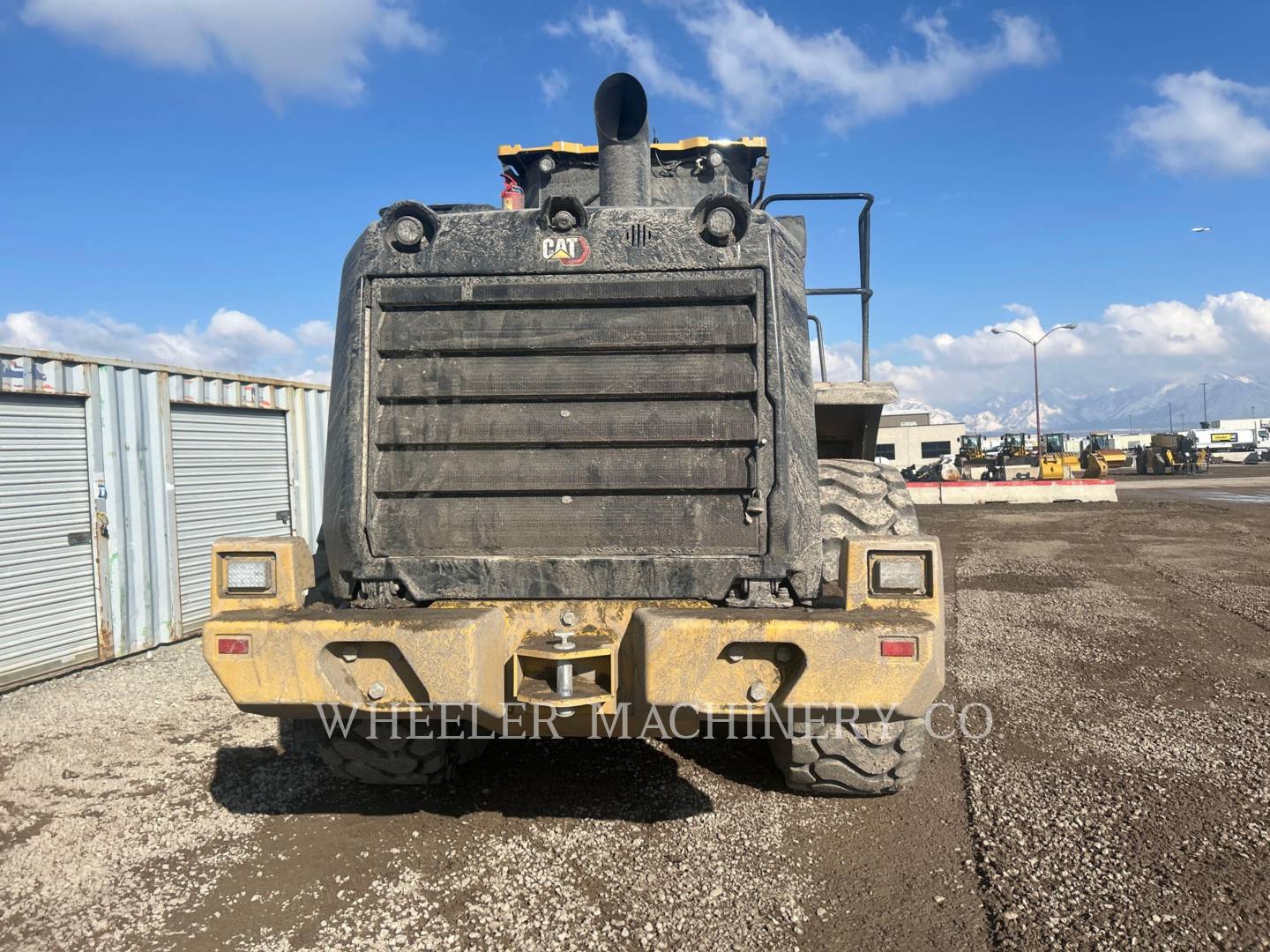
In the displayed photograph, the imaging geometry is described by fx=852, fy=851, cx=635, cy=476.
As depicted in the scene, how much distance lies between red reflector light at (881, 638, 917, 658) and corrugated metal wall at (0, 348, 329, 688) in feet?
22.0

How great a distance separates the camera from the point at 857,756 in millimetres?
3656

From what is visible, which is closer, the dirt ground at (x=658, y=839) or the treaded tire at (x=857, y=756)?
the dirt ground at (x=658, y=839)

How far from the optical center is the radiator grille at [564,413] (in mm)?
3203

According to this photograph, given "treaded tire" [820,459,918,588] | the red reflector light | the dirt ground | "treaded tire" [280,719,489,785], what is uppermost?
"treaded tire" [820,459,918,588]

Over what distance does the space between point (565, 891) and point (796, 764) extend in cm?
113

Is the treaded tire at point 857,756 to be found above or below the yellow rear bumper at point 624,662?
below

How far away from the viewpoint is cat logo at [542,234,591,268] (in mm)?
3287

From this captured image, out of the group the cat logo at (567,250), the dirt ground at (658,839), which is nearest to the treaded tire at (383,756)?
the dirt ground at (658,839)

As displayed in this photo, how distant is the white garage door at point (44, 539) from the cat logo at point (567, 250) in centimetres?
545

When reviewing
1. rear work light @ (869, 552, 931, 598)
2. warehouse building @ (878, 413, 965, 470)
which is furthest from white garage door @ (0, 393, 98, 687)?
warehouse building @ (878, 413, 965, 470)

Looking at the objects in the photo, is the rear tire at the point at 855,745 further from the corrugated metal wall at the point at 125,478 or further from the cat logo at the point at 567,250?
the corrugated metal wall at the point at 125,478

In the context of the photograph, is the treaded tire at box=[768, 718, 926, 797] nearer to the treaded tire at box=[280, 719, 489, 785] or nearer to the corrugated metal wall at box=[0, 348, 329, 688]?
the treaded tire at box=[280, 719, 489, 785]

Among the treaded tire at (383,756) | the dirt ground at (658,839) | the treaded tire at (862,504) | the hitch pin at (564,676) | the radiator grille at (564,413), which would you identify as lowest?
the dirt ground at (658,839)

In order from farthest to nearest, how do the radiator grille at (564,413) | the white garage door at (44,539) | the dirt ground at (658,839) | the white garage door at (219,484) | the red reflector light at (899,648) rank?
1. the white garage door at (219,484)
2. the white garage door at (44,539)
3. the radiator grille at (564,413)
4. the dirt ground at (658,839)
5. the red reflector light at (899,648)
